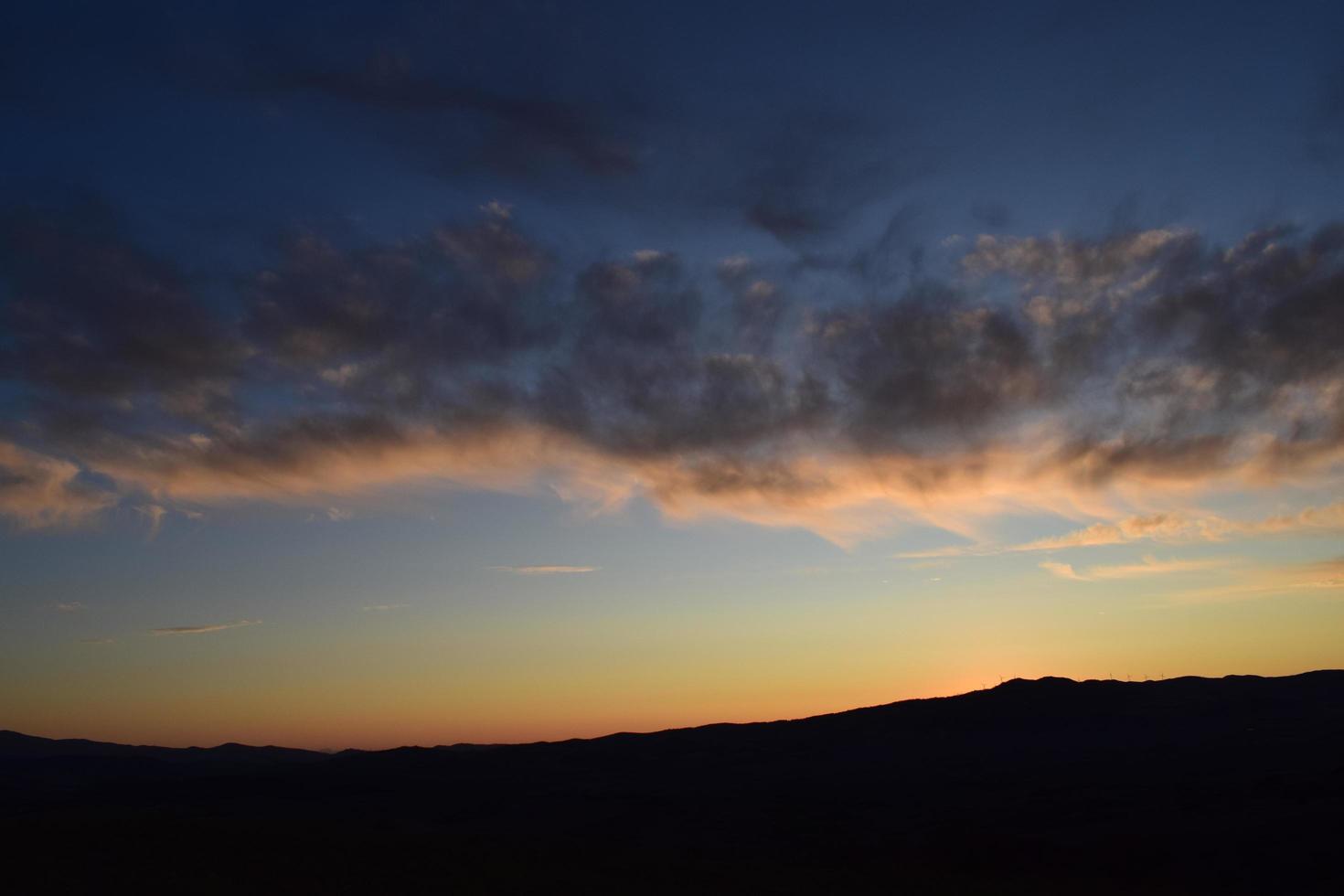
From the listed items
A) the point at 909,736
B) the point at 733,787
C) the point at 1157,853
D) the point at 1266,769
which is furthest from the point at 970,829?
the point at 909,736

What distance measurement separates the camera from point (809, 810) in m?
75.8

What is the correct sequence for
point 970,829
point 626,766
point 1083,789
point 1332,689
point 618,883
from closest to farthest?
1. point 618,883
2. point 970,829
3. point 1083,789
4. point 1332,689
5. point 626,766

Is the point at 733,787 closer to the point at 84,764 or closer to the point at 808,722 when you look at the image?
the point at 808,722

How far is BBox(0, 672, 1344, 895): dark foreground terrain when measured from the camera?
40.9 metres

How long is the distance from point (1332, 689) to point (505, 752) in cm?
10132

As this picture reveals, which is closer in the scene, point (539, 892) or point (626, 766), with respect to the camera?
point (539, 892)

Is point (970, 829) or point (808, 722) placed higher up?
point (808, 722)

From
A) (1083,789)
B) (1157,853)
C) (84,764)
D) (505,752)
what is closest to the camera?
(1157,853)

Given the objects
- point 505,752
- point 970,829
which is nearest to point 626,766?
point 505,752

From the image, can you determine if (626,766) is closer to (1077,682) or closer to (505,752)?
(505,752)

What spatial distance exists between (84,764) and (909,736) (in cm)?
14298

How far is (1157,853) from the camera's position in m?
47.2

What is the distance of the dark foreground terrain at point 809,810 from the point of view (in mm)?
40875

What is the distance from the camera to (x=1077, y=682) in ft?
397
